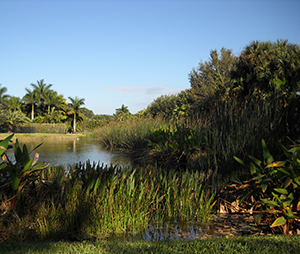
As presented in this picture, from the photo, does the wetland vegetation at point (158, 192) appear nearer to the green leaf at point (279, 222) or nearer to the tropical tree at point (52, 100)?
the green leaf at point (279, 222)

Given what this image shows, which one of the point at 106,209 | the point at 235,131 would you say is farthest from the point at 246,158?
the point at 106,209

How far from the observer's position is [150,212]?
389cm

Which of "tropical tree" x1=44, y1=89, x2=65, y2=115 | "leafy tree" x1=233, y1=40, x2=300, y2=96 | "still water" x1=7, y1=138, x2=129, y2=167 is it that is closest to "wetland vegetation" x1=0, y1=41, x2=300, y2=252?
"still water" x1=7, y1=138, x2=129, y2=167

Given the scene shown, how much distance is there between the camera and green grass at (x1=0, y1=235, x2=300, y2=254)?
2547 millimetres

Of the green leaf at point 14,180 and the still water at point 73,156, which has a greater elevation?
the green leaf at point 14,180

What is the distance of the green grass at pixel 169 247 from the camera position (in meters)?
2.55

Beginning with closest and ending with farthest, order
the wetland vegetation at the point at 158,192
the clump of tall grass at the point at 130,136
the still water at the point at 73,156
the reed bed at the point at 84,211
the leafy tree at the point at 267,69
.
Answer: the reed bed at the point at 84,211 → the wetland vegetation at the point at 158,192 → the still water at the point at 73,156 → the leafy tree at the point at 267,69 → the clump of tall grass at the point at 130,136

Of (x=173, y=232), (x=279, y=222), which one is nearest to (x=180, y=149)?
(x=173, y=232)

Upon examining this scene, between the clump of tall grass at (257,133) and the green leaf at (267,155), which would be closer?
the green leaf at (267,155)

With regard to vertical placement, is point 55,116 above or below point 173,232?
above

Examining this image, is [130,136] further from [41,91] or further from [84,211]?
[41,91]

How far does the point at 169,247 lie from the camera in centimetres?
269

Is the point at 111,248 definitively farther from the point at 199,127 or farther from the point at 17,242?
the point at 199,127

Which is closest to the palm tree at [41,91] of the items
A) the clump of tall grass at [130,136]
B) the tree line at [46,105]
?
the tree line at [46,105]
